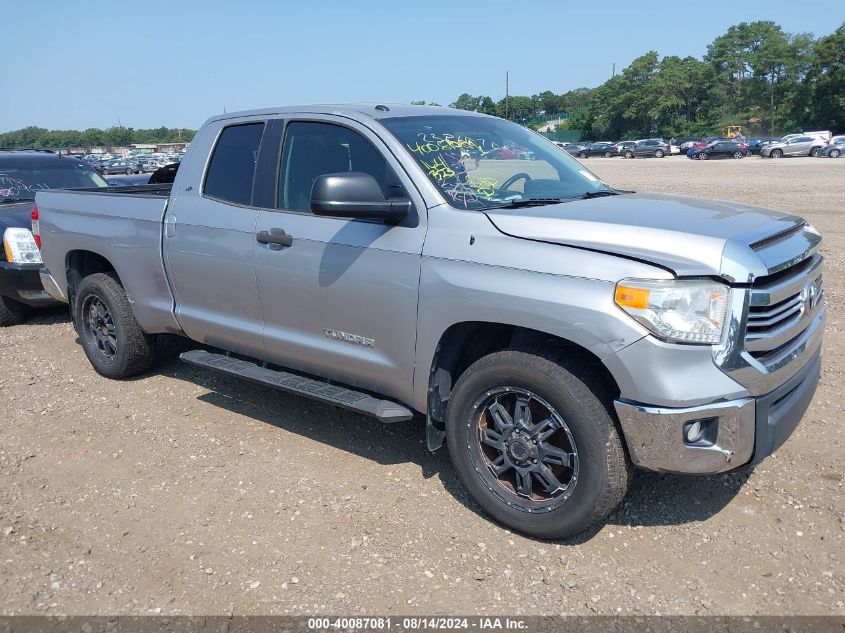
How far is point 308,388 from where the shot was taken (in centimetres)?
416

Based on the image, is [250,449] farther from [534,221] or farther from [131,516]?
[534,221]

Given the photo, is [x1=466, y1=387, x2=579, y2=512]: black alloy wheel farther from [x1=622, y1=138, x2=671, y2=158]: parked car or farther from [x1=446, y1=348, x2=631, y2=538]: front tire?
[x1=622, y1=138, x2=671, y2=158]: parked car

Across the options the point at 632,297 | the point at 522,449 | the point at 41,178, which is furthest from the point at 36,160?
the point at 632,297

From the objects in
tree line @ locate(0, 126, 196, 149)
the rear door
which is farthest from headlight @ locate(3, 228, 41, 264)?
tree line @ locate(0, 126, 196, 149)

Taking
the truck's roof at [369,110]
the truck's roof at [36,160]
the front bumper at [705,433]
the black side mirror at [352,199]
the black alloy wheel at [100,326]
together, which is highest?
the truck's roof at [369,110]

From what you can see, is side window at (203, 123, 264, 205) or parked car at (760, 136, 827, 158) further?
parked car at (760, 136, 827, 158)

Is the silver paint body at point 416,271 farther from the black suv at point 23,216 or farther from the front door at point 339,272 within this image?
the black suv at point 23,216

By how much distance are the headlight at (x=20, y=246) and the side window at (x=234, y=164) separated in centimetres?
344

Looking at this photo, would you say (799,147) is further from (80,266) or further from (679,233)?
(679,233)

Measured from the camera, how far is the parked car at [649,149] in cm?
5772

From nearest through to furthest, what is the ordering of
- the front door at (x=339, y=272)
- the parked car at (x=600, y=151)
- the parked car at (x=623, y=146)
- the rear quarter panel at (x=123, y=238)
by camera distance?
the front door at (x=339, y=272)
the rear quarter panel at (x=123, y=238)
the parked car at (x=623, y=146)
the parked car at (x=600, y=151)

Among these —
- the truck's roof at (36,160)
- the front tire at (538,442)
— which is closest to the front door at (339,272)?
the front tire at (538,442)

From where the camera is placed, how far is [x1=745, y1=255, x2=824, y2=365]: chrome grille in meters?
2.97

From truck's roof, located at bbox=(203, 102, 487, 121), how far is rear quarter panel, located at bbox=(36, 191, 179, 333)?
1.12m
